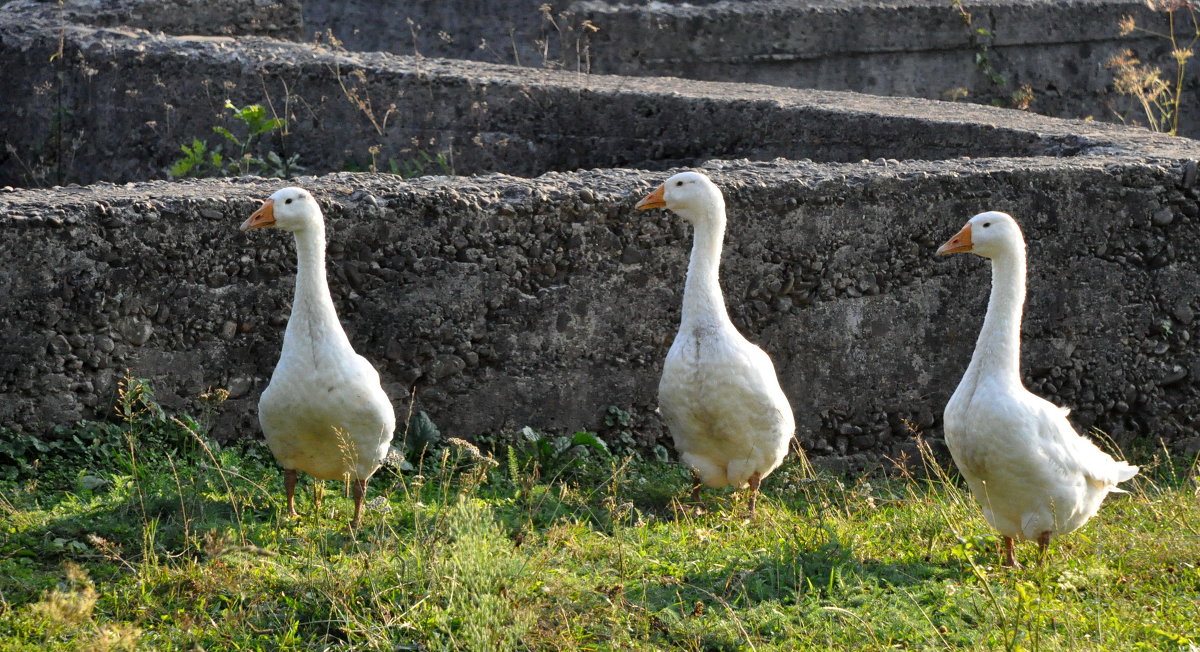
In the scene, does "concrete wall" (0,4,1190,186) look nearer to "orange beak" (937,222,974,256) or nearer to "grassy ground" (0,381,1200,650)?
"orange beak" (937,222,974,256)

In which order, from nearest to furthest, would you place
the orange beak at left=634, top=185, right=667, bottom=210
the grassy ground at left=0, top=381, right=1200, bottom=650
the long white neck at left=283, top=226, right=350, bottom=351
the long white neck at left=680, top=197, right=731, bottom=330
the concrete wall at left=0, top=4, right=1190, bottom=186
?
the grassy ground at left=0, top=381, right=1200, bottom=650, the long white neck at left=283, top=226, right=350, bottom=351, the long white neck at left=680, top=197, right=731, bottom=330, the orange beak at left=634, top=185, right=667, bottom=210, the concrete wall at left=0, top=4, right=1190, bottom=186

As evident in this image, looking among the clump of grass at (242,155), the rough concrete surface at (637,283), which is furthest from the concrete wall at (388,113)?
the rough concrete surface at (637,283)

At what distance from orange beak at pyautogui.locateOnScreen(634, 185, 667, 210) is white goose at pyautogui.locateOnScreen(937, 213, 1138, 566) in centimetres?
118

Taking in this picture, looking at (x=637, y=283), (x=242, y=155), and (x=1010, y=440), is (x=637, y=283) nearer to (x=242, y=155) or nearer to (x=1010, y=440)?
(x=1010, y=440)

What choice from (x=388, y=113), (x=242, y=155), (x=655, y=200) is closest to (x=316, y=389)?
(x=655, y=200)

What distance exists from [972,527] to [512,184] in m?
2.38

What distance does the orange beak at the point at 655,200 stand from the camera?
5409 mm

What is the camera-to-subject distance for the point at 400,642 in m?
3.79

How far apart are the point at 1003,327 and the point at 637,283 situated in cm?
170

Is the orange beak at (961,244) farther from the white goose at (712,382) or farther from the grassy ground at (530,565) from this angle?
the grassy ground at (530,565)

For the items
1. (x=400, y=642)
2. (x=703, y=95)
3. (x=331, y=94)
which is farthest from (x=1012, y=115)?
(x=400, y=642)

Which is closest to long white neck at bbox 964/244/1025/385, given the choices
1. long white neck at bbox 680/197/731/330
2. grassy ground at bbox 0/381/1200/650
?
grassy ground at bbox 0/381/1200/650

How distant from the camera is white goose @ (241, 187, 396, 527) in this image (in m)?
4.61

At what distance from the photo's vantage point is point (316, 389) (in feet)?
15.1
